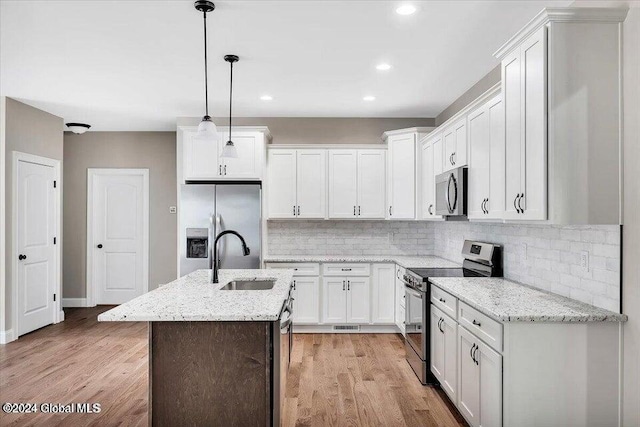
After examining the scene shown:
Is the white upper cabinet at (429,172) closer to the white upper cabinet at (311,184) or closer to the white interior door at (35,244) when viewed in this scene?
the white upper cabinet at (311,184)

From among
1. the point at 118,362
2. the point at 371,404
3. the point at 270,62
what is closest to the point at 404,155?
the point at 270,62

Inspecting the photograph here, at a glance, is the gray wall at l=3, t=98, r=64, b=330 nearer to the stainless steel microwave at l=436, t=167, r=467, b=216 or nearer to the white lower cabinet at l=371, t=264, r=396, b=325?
the white lower cabinet at l=371, t=264, r=396, b=325

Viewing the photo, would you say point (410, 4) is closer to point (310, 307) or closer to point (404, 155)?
point (404, 155)

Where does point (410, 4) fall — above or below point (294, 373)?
above

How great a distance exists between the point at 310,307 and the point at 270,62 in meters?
2.80

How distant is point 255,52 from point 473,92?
7.26ft

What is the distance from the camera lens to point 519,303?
2414mm

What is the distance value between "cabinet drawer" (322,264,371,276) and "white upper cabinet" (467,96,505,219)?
1805 millimetres

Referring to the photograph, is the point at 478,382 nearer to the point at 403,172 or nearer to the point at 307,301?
the point at 307,301

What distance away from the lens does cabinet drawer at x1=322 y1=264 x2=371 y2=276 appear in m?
4.91

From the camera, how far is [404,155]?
4.96 m

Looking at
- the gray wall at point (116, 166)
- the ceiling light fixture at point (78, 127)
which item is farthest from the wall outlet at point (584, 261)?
the ceiling light fixture at point (78, 127)

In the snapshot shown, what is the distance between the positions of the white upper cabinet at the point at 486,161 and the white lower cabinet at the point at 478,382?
2.97ft

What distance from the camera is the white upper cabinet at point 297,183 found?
5.19 meters
